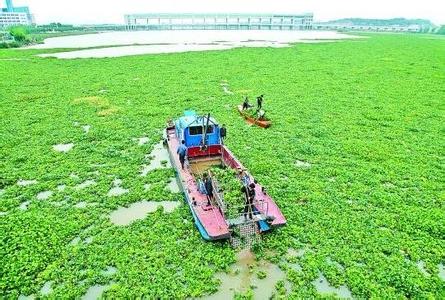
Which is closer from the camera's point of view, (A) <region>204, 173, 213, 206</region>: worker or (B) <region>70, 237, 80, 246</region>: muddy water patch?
(B) <region>70, 237, 80, 246</region>: muddy water patch

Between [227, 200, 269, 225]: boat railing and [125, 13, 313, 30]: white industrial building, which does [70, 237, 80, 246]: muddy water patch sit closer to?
[227, 200, 269, 225]: boat railing

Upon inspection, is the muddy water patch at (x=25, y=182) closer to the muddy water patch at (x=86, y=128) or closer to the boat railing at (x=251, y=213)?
the muddy water patch at (x=86, y=128)

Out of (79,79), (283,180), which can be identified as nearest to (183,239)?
(283,180)

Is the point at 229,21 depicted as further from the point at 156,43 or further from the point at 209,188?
the point at 209,188

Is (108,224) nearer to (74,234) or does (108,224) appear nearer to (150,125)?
(74,234)

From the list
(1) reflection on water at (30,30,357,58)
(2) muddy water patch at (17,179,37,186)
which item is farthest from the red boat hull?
(1) reflection on water at (30,30,357,58)

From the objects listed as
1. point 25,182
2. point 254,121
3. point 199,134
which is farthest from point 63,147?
point 254,121
